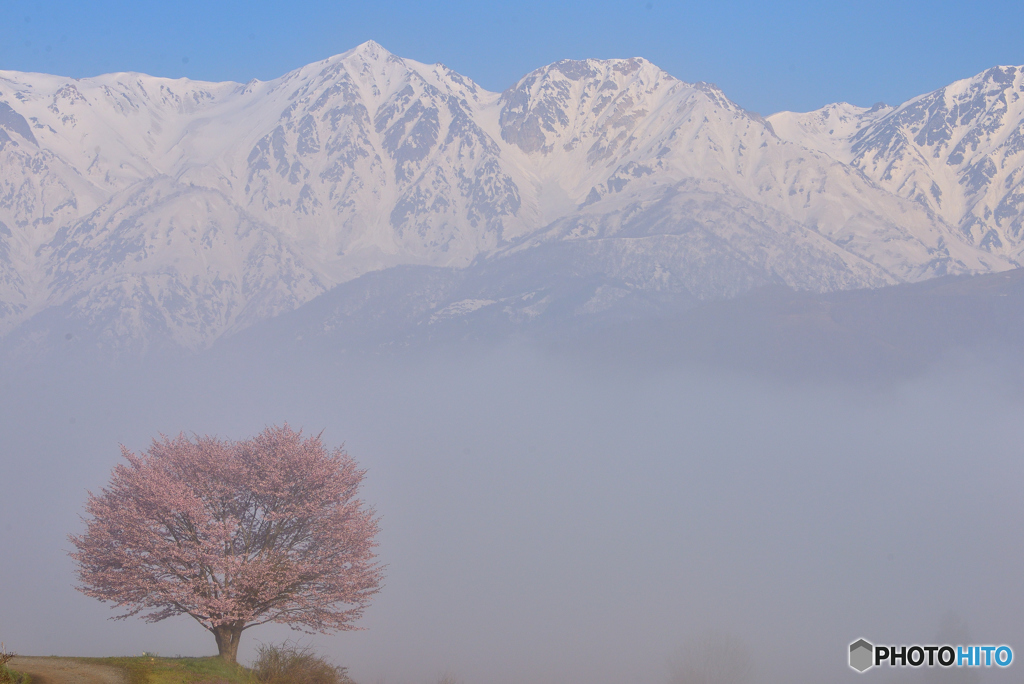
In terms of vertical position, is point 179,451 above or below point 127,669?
above

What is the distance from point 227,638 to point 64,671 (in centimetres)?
1034

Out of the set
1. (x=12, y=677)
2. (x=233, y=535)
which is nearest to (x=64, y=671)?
(x=12, y=677)

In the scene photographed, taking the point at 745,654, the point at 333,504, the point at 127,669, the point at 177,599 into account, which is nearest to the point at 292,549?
the point at 333,504

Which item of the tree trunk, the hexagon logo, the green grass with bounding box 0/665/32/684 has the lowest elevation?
the green grass with bounding box 0/665/32/684

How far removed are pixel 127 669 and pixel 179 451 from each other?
1203 cm

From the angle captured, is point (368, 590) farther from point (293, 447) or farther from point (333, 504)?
point (293, 447)

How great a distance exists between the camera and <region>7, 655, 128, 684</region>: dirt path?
42875 millimetres

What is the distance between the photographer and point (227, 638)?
53844mm

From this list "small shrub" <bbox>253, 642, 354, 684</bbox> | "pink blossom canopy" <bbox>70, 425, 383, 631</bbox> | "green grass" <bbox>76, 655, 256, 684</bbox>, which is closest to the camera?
"green grass" <bbox>76, 655, 256, 684</bbox>

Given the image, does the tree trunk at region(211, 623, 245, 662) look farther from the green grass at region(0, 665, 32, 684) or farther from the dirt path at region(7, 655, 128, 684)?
the green grass at region(0, 665, 32, 684)

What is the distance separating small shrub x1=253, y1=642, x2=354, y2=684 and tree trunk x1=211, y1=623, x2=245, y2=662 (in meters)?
1.89

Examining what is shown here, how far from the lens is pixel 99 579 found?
2048 inches

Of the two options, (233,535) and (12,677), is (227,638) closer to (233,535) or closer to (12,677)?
(233,535)

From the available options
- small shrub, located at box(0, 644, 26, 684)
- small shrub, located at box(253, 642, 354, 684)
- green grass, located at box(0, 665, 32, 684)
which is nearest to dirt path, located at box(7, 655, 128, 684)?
green grass, located at box(0, 665, 32, 684)
